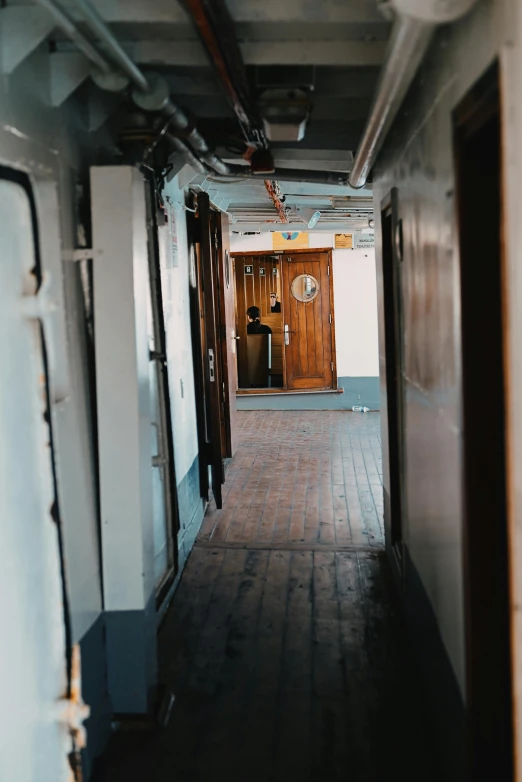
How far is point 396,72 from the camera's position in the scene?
79.7 inches

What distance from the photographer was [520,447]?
4.06 ft

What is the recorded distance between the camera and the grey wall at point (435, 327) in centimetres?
177

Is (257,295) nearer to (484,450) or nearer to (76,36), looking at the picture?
(76,36)

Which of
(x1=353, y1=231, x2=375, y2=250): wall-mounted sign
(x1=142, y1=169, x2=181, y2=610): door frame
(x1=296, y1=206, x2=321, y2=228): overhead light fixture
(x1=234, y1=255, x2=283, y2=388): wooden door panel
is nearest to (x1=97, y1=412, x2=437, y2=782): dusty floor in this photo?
(x1=142, y1=169, x2=181, y2=610): door frame

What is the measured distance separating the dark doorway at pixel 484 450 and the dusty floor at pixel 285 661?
0.64 m

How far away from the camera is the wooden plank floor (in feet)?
15.0

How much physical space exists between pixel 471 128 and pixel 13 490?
148cm

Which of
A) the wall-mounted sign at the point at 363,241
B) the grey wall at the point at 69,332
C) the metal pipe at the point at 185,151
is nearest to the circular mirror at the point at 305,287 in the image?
the wall-mounted sign at the point at 363,241

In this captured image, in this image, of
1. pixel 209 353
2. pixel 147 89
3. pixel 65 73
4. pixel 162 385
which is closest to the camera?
pixel 65 73

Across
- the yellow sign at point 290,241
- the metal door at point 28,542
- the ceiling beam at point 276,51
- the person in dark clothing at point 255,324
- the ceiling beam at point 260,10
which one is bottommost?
the metal door at point 28,542

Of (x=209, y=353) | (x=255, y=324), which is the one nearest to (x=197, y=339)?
(x=209, y=353)

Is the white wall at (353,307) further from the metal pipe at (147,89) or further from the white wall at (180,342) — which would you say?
the metal pipe at (147,89)

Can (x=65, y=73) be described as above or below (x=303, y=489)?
above

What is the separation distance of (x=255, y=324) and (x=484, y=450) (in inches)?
375
